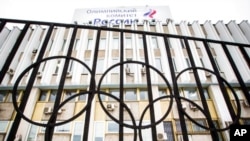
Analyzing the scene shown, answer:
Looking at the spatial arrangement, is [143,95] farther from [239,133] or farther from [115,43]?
[239,133]

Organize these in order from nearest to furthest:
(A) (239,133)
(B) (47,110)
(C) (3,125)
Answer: (A) (239,133)
(C) (3,125)
(B) (47,110)

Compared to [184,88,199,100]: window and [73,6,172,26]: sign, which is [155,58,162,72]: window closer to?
[184,88,199,100]: window

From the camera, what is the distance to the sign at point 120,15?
17734mm

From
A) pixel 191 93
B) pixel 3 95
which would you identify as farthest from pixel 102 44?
pixel 3 95

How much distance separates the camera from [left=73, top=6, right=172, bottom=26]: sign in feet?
58.2

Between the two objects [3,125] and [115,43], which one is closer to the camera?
[3,125]

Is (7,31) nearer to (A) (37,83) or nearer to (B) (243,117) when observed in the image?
(A) (37,83)

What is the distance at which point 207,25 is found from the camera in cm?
1549

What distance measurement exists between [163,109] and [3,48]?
12435 mm

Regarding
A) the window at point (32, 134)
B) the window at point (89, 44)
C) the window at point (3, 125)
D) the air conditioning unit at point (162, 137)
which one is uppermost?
the window at point (89, 44)

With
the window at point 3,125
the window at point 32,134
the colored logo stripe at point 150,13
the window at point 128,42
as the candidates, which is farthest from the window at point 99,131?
the colored logo stripe at point 150,13

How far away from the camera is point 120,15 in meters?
18.3

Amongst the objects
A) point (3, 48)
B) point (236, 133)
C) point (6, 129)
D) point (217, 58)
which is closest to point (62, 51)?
point (3, 48)

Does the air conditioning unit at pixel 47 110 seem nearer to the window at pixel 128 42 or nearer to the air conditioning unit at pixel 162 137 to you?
the air conditioning unit at pixel 162 137
